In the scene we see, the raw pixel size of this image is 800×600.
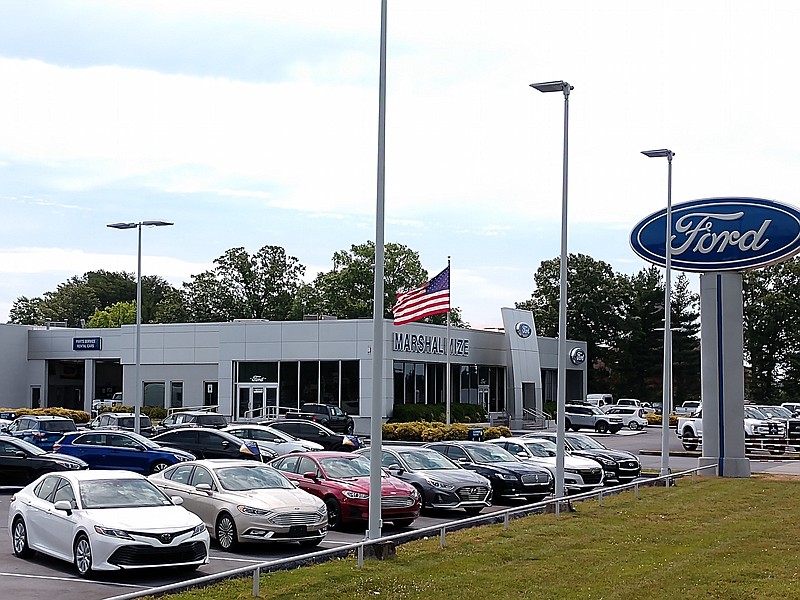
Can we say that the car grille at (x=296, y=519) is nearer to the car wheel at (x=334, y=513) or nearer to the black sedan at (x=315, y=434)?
→ the car wheel at (x=334, y=513)

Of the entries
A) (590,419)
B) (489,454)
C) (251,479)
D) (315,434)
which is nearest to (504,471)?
(489,454)

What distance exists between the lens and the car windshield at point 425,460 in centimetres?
2397

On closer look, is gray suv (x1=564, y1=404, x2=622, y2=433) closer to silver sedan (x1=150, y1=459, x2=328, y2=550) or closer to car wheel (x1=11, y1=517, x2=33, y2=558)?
silver sedan (x1=150, y1=459, x2=328, y2=550)

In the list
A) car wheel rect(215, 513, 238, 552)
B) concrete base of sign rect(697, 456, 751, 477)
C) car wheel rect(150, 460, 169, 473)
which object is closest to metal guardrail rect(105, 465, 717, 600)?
car wheel rect(215, 513, 238, 552)

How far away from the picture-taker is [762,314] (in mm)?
92562

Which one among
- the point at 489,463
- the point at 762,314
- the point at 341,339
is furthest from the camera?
the point at 762,314

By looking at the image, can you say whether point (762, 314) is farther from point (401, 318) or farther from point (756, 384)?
point (401, 318)

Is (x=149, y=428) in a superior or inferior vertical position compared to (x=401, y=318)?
inferior

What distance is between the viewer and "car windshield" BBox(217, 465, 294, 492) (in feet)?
59.7

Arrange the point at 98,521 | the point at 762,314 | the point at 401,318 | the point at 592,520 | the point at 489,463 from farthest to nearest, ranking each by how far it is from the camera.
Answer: the point at 762,314
the point at 401,318
the point at 489,463
the point at 592,520
the point at 98,521

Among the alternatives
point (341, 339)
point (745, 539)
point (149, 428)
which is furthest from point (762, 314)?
point (745, 539)

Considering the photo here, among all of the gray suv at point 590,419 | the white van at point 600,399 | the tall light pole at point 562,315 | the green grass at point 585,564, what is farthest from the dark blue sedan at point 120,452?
the white van at point 600,399

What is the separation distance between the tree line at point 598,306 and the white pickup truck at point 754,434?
4167cm

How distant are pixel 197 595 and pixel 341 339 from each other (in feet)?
139
